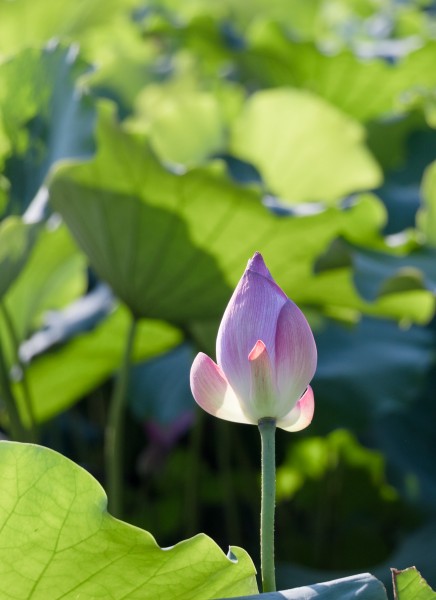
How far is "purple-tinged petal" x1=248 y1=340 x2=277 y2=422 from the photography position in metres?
0.58

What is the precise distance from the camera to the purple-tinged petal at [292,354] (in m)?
0.58

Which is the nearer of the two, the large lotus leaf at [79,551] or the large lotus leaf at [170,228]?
the large lotus leaf at [79,551]

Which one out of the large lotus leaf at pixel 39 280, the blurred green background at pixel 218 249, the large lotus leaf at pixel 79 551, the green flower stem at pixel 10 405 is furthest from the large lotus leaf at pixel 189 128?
the large lotus leaf at pixel 79 551

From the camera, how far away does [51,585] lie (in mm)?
646

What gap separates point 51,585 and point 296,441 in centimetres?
134

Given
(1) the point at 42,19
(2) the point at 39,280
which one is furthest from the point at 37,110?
(1) the point at 42,19

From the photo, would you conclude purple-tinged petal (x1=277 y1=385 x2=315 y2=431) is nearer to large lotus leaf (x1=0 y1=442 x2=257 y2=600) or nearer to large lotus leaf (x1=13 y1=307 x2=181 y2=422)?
large lotus leaf (x1=0 y1=442 x2=257 y2=600)

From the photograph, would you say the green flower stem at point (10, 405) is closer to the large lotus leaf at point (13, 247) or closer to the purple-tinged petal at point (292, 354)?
the large lotus leaf at point (13, 247)

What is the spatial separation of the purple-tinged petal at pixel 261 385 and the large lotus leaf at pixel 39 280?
78cm

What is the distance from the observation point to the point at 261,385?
585mm

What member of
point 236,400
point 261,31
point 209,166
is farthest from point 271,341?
point 261,31

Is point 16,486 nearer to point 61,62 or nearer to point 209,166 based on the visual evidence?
point 209,166

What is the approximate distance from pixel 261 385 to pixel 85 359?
974 millimetres

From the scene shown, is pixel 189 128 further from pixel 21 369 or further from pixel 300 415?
pixel 300 415
